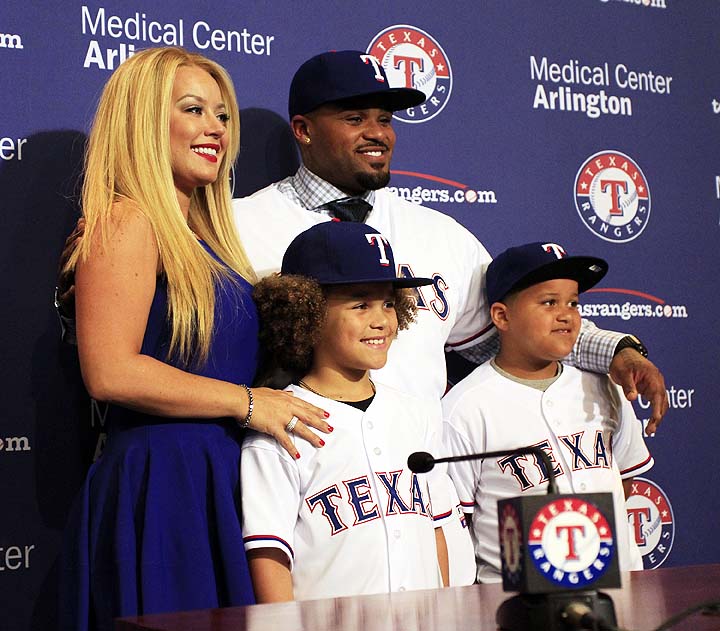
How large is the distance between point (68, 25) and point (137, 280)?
33.7 inches

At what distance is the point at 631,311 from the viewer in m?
3.08

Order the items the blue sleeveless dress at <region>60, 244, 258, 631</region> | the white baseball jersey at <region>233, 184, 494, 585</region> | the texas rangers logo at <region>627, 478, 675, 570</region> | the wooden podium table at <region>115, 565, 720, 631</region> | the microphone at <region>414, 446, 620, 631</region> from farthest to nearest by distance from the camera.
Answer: the texas rangers logo at <region>627, 478, 675, 570</region> → the white baseball jersey at <region>233, 184, 494, 585</region> → the blue sleeveless dress at <region>60, 244, 258, 631</region> → the wooden podium table at <region>115, 565, 720, 631</region> → the microphone at <region>414, 446, 620, 631</region>

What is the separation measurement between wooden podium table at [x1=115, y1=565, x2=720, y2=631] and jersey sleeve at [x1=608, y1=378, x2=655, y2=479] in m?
1.17

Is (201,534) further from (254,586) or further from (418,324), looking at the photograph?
(418,324)

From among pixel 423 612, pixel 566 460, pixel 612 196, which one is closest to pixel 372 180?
pixel 566 460

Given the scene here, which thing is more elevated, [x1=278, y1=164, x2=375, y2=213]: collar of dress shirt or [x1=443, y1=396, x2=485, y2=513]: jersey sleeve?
[x1=278, y1=164, x2=375, y2=213]: collar of dress shirt

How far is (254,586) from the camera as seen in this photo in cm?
205

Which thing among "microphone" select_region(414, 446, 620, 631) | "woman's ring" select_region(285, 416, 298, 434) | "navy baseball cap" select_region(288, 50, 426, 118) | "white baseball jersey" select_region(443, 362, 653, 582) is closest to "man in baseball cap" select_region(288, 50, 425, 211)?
"navy baseball cap" select_region(288, 50, 426, 118)

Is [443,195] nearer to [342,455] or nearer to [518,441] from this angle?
[518,441]

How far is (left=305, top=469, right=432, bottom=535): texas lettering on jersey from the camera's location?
206 cm

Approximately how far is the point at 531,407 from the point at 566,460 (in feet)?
0.50

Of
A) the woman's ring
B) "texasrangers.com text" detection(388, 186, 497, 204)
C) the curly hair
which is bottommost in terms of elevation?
the woman's ring

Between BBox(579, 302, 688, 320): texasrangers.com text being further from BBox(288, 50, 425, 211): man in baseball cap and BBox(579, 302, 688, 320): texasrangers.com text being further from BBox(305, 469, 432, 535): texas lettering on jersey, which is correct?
BBox(305, 469, 432, 535): texas lettering on jersey

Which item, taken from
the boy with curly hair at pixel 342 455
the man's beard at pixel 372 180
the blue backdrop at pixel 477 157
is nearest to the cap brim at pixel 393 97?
the man's beard at pixel 372 180
